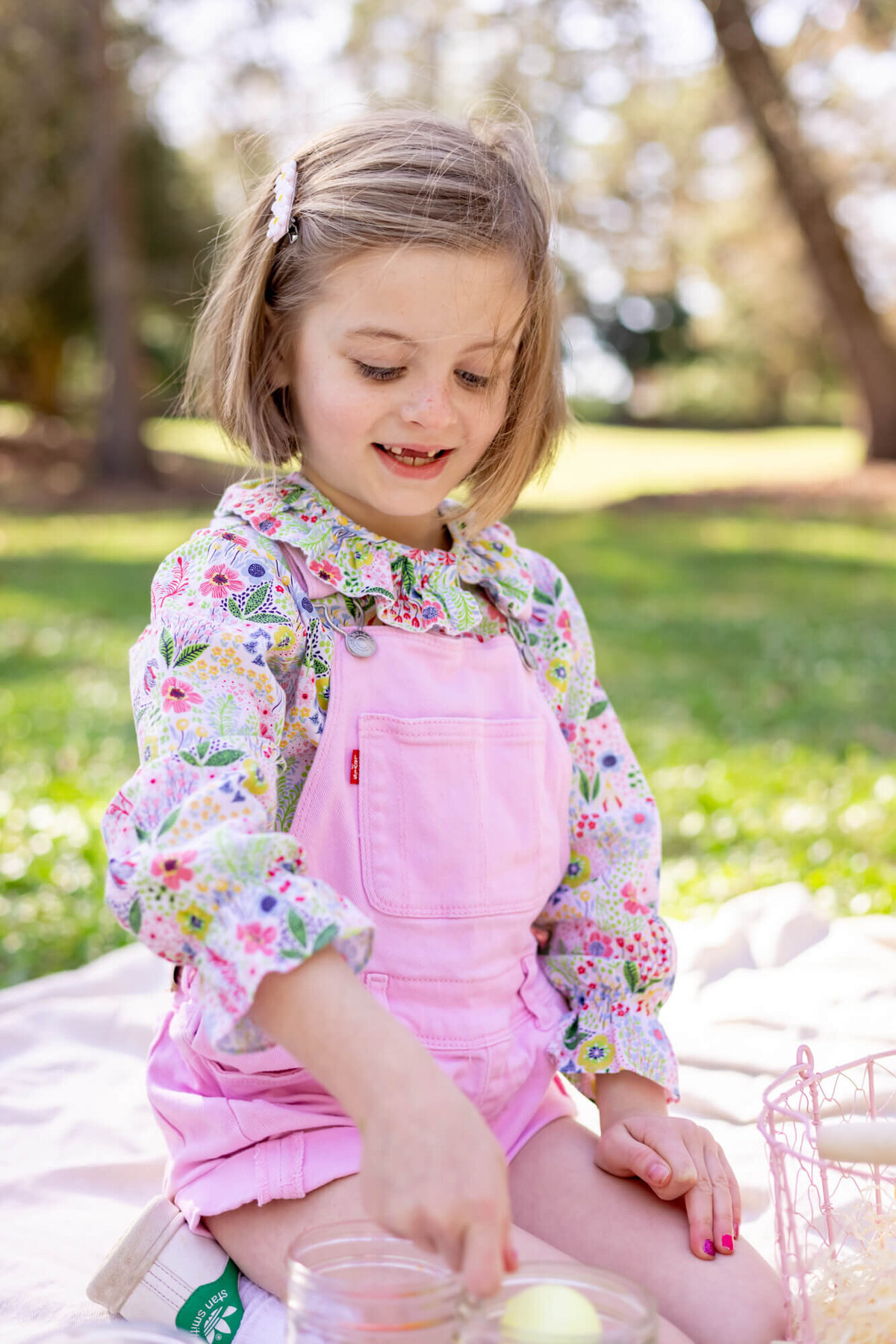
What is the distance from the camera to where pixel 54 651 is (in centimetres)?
668

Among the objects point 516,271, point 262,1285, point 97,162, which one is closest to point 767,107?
point 97,162

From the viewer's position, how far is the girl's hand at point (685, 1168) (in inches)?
65.6

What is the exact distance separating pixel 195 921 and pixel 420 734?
586mm

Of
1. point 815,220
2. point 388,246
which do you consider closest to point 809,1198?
point 388,246

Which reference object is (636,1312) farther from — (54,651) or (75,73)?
(75,73)

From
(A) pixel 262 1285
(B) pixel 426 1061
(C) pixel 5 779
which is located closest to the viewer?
(B) pixel 426 1061

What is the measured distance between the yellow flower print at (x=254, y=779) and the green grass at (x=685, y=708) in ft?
6.39

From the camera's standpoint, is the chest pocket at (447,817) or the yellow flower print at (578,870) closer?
the chest pocket at (447,817)

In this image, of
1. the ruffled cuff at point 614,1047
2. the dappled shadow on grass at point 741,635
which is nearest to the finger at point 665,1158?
the ruffled cuff at point 614,1047

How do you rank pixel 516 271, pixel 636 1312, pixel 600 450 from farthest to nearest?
pixel 600 450
pixel 516 271
pixel 636 1312

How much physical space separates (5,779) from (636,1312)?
365 centimetres

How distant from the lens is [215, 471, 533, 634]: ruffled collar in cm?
183

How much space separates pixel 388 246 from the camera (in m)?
1.76

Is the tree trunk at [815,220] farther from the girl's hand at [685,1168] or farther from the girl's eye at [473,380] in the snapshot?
the girl's hand at [685,1168]
